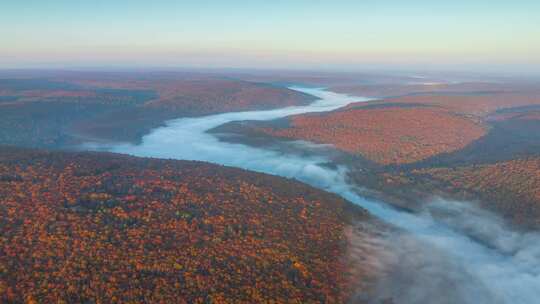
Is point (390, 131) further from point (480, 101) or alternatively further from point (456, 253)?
point (480, 101)

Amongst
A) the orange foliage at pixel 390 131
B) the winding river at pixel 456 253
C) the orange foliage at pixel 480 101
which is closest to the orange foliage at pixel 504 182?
the winding river at pixel 456 253

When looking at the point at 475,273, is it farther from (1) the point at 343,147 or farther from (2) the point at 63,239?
(1) the point at 343,147

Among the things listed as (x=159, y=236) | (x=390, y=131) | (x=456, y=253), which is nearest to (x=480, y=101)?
(x=390, y=131)

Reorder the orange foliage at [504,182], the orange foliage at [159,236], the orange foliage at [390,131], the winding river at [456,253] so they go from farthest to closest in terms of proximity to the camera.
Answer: the orange foliage at [390,131]
the orange foliage at [504,182]
the winding river at [456,253]
the orange foliage at [159,236]

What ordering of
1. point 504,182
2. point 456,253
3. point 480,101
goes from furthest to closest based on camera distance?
point 480,101 → point 504,182 → point 456,253

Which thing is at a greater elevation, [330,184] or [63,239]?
[63,239]

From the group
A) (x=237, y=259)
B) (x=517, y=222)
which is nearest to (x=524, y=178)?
(x=517, y=222)

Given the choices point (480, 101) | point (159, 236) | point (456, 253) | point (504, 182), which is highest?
point (480, 101)

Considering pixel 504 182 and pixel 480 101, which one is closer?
pixel 504 182

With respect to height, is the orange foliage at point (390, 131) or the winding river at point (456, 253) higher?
the orange foliage at point (390, 131)

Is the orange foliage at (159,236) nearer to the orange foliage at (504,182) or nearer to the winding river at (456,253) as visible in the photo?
the winding river at (456,253)

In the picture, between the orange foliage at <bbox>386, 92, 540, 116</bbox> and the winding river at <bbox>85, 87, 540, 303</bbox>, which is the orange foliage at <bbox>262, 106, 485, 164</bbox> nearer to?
the winding river at <bbox>85, 87, 540, 303</bbox>
